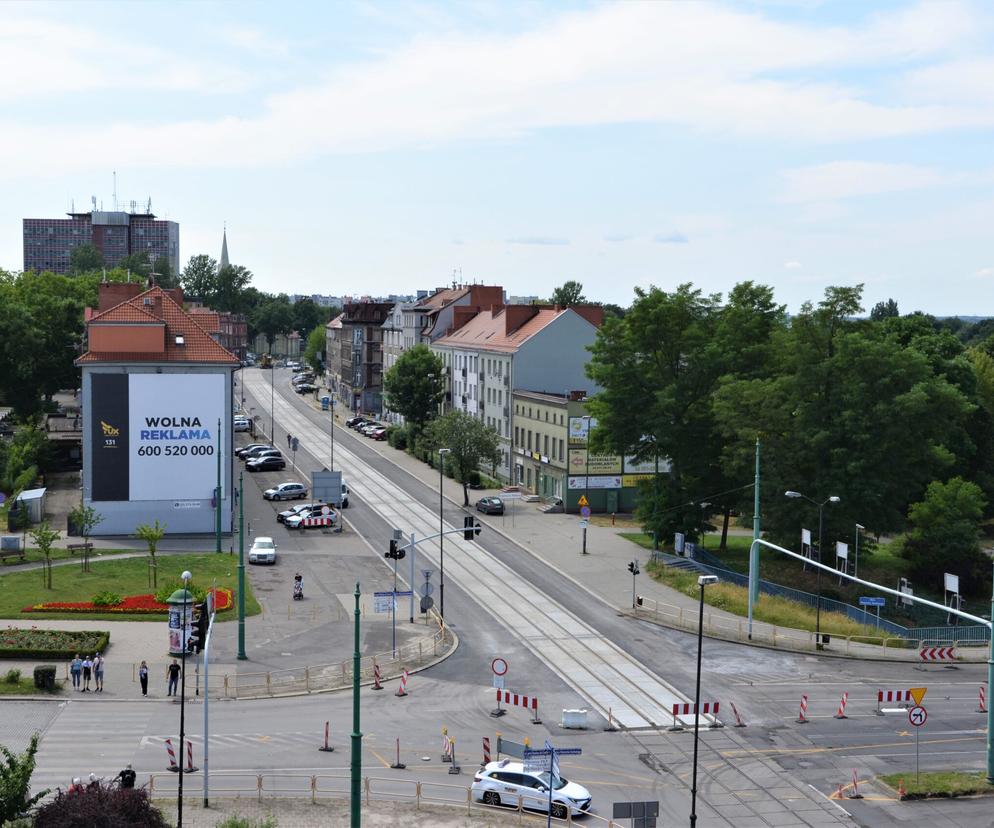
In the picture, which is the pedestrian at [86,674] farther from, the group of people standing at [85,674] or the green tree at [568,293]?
the green tree at [568,293]

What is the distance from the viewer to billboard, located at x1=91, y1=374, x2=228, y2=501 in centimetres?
6931

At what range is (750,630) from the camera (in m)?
51.0

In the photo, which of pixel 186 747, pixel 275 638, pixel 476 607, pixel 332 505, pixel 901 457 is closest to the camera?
pixel 186 747

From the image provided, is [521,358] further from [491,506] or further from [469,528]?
[469,528]

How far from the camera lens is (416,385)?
359ft

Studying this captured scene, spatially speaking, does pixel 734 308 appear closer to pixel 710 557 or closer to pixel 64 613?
pixel 710 557

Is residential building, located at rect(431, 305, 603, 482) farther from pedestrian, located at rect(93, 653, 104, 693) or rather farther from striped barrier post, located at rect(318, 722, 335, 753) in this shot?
striped barrier post, located at rect(318, 722, 335, 753)

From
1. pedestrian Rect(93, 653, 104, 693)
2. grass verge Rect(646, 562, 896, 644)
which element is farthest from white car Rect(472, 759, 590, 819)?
grass verge Rect(646, 562, 896, 644)

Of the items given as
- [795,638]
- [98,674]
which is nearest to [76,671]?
[98,674]

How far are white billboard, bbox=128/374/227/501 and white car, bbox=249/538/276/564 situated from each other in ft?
25.3

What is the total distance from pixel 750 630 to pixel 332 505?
36979mm

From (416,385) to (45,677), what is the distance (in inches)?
2759

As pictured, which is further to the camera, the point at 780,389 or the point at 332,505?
the point at 332,505

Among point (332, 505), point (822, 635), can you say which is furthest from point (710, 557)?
point (332, 505)
